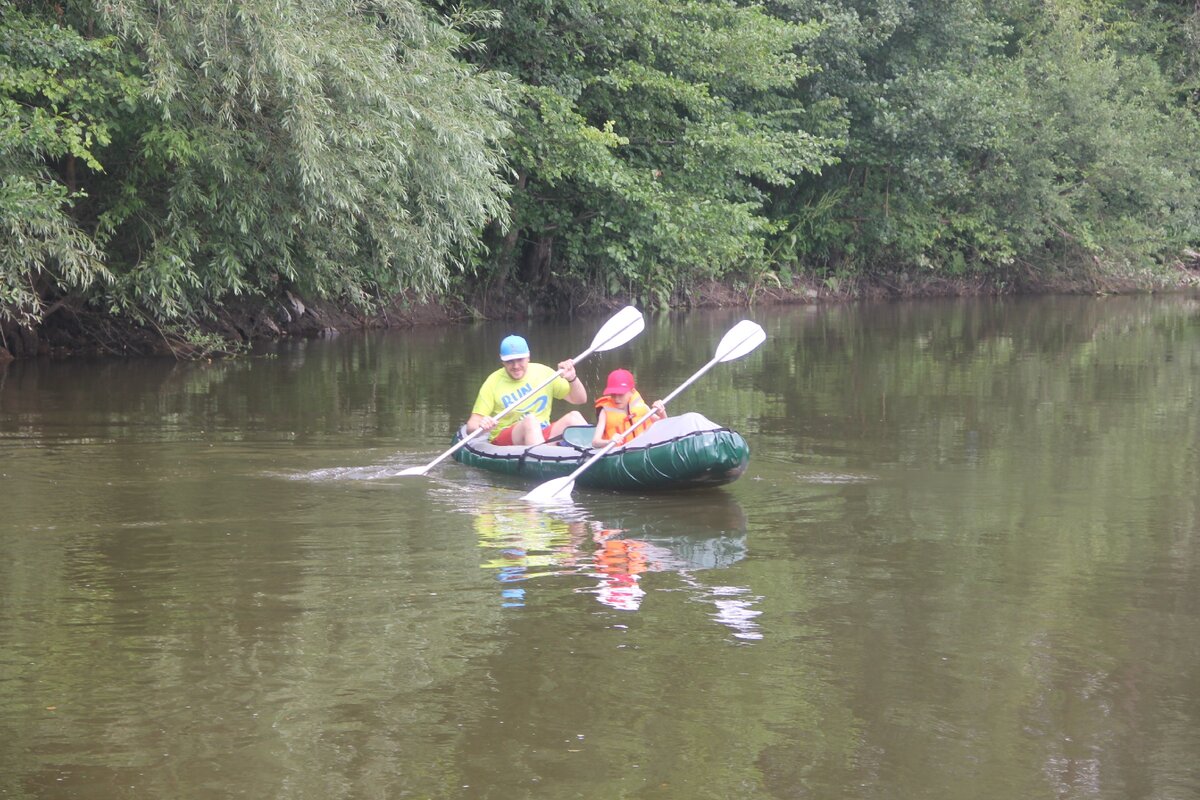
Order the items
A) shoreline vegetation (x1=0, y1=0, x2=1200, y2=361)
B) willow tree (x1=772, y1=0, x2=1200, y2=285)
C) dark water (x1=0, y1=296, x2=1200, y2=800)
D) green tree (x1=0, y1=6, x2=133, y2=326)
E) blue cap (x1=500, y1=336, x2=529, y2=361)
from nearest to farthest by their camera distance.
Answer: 1. dark water (x1=0, y1=296, x2=1200, y2=800)
2. blue cap (x1=500, y1=336, x2=529, y2=361)
3. green tree (x1=0, y1=6, x2=133, y2=326)
4. shoreline vegetation (x1=0, y1=0, x2=1200, y2=361)
5. willow tree (x1=772, y1=0, x2=1200, y2=285)

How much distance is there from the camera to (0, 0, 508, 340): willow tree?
1305 cm

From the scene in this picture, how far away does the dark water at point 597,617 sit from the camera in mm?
4414

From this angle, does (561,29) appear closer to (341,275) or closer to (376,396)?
(341,275)

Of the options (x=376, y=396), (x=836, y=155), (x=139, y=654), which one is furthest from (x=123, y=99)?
(x=836, y=155)

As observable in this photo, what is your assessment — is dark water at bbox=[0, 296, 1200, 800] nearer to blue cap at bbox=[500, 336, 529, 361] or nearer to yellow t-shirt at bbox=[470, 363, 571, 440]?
yellow t-shirt at bbox=[470, 363, 571, 440]

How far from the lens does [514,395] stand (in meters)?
10.2

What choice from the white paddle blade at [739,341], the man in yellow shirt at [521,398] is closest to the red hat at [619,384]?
the man in yellow shirt at [521,398]

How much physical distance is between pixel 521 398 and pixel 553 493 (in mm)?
1473

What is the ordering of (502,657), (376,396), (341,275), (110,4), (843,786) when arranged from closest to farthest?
1. (843,786)
2. (502,657)
3. (110,4)
4. (376,396)
5. (341,275)

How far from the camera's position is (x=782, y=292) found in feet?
100

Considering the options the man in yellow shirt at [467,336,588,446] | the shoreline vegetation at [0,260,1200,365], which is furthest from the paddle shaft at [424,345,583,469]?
the shoreline vegetation at [0,260,1200,365]

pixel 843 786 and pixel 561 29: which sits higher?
pixel 561 29

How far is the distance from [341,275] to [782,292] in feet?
51.3

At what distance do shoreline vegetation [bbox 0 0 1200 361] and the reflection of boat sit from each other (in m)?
5.56
